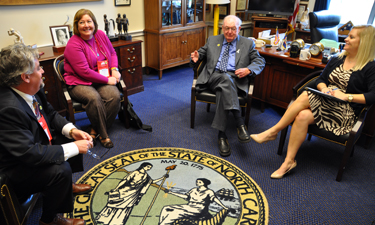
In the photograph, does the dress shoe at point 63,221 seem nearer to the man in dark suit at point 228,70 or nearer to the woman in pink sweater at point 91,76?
the woman in pink sweater at point 91,76

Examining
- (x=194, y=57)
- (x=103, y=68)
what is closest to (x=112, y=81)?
(x=103, y=68)

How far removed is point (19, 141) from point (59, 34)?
90.4 inches

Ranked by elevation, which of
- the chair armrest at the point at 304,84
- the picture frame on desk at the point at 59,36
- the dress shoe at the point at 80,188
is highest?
the picture frame on desk at the point at 59,36

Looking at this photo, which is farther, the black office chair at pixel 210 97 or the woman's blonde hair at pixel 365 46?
the black office chair at pixel 210 97

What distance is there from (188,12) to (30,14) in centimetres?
250

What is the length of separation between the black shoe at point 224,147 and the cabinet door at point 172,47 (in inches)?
93.2

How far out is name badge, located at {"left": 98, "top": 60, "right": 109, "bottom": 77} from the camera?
9.19 feet

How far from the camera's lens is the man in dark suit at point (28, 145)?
53.8 inches

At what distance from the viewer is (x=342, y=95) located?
7.16 ft

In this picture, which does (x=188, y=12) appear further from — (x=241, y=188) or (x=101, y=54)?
(x=241, y=188)

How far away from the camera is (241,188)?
2143 mm

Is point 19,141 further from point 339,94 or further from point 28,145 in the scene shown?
point 339,94

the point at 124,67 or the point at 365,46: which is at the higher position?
the point at 365,46

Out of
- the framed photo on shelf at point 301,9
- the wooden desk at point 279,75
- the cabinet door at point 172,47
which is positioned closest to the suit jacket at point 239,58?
the wooden desk at point 279,75
